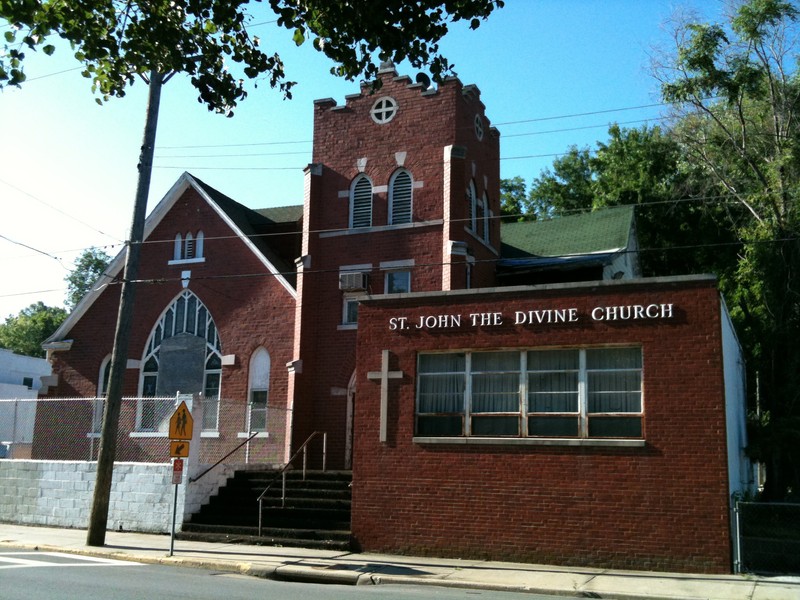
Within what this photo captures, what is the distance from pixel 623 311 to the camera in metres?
15.3

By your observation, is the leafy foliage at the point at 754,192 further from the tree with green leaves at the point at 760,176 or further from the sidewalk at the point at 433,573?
the sidewalk at the point at 433,573

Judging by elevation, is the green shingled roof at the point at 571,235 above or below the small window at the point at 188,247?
above

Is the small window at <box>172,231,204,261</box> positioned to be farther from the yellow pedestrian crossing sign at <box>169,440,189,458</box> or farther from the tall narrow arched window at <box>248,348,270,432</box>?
the yellow pedestrian crossing sign at <box>169,440,189,458</box>

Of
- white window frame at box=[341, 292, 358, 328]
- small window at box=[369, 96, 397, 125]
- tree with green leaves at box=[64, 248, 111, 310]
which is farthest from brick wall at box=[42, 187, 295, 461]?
tree with green leaves at box=[64, 248, 111, 310]

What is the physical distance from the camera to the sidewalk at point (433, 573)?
12602mm

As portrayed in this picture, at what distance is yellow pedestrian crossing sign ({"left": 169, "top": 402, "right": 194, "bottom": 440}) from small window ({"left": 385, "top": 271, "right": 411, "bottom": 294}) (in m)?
8.34

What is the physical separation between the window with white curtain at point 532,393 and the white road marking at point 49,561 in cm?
620

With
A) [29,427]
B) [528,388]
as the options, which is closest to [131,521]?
[29,427]

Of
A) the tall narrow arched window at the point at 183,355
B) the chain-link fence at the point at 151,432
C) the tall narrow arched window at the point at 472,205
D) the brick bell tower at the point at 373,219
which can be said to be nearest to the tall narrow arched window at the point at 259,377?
the chain-link fence at the point at 151,432

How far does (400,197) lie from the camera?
24.1 m

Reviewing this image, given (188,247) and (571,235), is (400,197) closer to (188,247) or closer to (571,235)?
(188,247)

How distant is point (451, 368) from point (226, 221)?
12156mm

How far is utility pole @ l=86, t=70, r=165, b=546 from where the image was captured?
1725cm

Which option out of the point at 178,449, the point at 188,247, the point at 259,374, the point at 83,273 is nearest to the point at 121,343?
the point at 178,449
